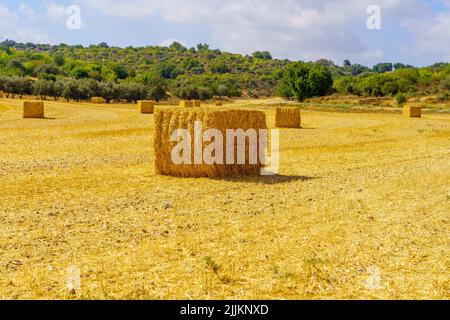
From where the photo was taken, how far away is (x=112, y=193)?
1049 cm

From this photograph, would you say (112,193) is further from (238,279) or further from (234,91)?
(234,91)

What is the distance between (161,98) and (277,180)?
64.7 m

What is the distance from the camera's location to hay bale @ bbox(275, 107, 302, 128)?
98.8ft

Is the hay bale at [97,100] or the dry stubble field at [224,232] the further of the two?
the hay bale at [97,100]

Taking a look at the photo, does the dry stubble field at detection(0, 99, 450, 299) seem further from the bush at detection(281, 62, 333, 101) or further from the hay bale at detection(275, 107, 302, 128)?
the bush at detection(281, 62, 333, 101)

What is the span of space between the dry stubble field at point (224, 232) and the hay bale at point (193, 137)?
1.59ft

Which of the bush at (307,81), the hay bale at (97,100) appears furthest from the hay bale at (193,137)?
the bush at (307,81)

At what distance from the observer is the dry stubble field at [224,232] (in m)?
5.50

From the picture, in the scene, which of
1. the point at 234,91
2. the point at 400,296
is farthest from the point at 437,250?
the point at 234,91

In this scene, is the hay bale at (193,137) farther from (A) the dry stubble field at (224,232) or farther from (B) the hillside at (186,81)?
(B) the hillside at (186,81)

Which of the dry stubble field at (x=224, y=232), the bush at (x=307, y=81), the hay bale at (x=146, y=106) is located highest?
the bush at (x=307, y=81)

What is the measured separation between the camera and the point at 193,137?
1301 centimetres

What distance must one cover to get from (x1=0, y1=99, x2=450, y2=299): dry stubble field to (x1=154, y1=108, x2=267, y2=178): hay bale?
49cm

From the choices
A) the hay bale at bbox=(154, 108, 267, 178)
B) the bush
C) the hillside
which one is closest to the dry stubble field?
the hay bale at bbox=(154, 108, 267, 178)
